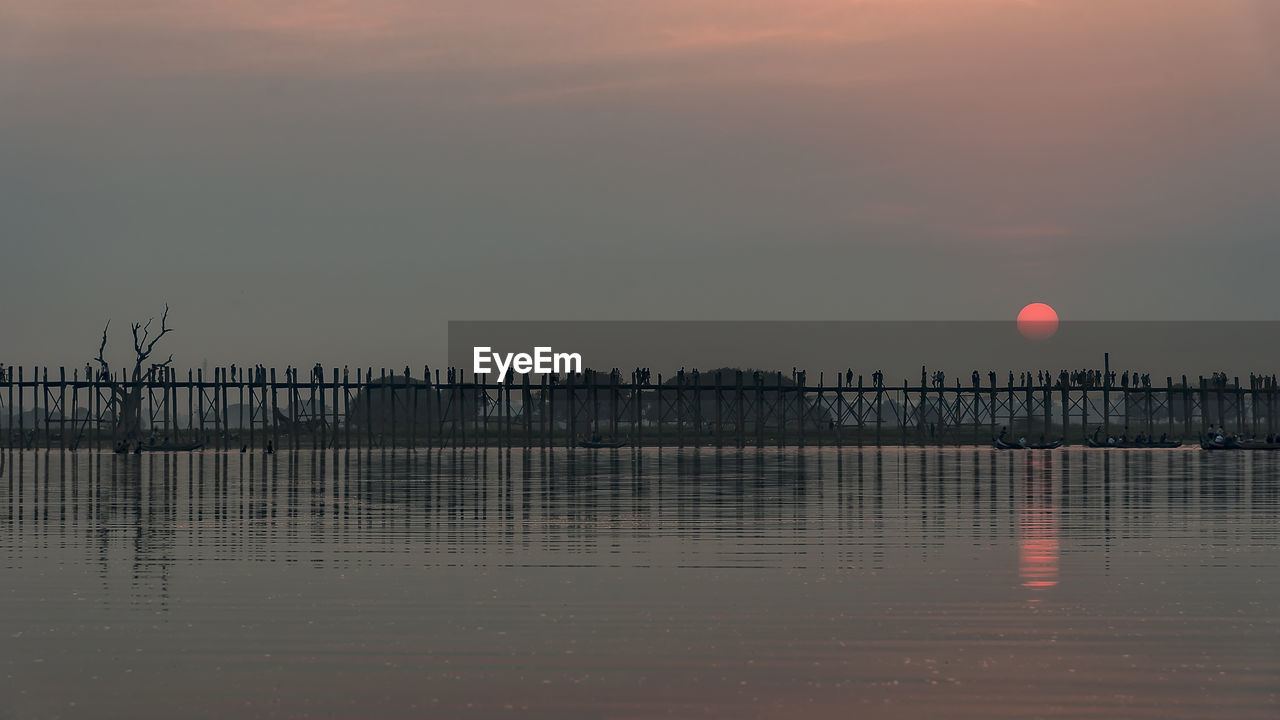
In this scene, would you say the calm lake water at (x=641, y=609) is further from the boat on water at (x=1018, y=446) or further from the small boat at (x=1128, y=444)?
the small boat at (x=1128, y=444)

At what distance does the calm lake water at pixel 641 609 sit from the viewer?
11.0m

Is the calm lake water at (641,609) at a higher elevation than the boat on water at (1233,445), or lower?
higher

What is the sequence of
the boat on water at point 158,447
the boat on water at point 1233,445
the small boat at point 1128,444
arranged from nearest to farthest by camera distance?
1. the boat on water at point 158,447
2. the boat on water at point 1233,445
3. the small boat at point 1128,444

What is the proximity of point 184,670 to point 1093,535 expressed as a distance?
16.6 m

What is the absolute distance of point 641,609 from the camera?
15.5 m

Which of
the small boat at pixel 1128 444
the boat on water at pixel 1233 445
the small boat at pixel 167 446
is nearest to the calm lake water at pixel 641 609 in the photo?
the small boat at pixel 167 446

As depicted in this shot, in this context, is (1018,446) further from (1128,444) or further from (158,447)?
(158,447)

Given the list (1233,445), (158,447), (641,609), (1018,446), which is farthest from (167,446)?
(641,609)

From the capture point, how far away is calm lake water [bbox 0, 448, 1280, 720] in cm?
1105

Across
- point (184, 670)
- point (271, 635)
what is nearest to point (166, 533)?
point (271, 635)

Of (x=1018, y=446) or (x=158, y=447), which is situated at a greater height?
(x=158, y=447)

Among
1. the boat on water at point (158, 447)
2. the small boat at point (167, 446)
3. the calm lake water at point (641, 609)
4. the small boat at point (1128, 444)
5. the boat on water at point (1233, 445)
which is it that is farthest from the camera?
the small boat at point (1128, 444)

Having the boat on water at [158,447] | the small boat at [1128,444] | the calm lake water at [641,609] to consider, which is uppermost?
the calm lake water at [641,609]

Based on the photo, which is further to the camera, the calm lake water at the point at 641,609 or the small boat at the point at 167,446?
the small boat at the point at 167,446
